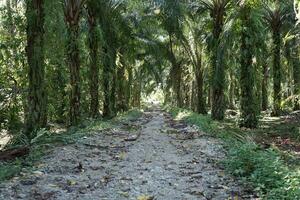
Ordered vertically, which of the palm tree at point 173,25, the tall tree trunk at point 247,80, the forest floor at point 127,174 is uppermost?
the palm tree at point 173,25

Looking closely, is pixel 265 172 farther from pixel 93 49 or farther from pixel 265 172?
pixel 93 49

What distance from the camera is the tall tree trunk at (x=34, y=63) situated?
12.3 meters

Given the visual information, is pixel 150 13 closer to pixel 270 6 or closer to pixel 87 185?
pixel 270 6

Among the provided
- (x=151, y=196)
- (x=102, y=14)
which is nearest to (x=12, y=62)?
(x=102, y=14)

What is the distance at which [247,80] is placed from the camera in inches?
702

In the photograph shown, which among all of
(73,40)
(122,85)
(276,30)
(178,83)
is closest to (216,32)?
(276,30)

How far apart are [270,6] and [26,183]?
2161 centimetres

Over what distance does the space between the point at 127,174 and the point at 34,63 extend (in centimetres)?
553

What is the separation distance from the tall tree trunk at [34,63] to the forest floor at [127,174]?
4.94 feet

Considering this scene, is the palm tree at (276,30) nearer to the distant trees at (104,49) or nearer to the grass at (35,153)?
the distant trees at (104,49)

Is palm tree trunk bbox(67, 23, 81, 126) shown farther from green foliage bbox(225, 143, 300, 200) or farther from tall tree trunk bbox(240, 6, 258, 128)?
green foliage bbox(225, 143, 300, 200)

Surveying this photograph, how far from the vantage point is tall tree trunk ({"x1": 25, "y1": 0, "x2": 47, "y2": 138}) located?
12336 mm

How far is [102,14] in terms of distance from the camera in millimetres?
20031

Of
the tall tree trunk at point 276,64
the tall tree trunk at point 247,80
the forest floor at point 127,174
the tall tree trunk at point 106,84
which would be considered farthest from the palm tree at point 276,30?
the forest floor at point 127,174
